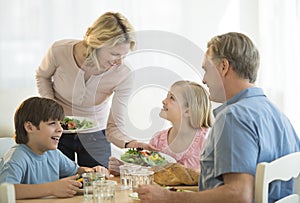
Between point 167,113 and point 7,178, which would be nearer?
point 7,178

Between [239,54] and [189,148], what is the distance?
716mm

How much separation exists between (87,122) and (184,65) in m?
1.77

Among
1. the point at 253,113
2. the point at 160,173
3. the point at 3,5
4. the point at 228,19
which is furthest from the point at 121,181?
the point at 228,19

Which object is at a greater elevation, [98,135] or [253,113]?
[253,113]

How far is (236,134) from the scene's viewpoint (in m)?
1.58

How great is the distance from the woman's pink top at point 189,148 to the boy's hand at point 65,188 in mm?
583

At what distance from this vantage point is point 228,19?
434cm

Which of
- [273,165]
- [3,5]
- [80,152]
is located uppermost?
[3,5]

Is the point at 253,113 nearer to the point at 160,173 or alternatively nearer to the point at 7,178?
the point at 160,173

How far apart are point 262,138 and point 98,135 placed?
1.40 metres

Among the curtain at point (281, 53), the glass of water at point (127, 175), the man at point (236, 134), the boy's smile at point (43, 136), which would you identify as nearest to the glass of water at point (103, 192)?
the man at point (236, 134)

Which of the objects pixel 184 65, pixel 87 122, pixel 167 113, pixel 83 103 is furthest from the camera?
pixel 184 65

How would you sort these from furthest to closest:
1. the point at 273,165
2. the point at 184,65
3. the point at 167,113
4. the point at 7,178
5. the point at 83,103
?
the point at 184,65
the point at 83,103
the point at 167,113
the point at 7,178
the point at 273,165

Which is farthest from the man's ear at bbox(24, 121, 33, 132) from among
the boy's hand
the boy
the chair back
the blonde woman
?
the chair back
